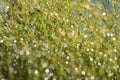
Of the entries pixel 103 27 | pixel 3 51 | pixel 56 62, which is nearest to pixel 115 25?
pixel 103 27

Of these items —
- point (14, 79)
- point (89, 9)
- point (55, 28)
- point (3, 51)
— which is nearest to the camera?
point (14, 79)

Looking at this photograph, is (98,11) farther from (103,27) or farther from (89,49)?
(89,49)

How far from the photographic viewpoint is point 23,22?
5027 millimetres

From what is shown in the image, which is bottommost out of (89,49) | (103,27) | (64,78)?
(64,78)

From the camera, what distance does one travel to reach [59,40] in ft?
15.3

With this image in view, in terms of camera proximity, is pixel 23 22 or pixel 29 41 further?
pixel 23 22

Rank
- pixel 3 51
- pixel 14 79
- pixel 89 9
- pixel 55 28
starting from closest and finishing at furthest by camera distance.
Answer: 1. pixel 14 79
2. pixel 3 51
3. pixel 55 28
4. pixel 89 9

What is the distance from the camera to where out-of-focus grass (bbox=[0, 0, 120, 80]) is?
13.9ft

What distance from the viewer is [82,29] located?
16.4ft

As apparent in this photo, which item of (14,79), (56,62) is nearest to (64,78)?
(56,62)

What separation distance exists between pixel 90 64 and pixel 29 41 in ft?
3.00

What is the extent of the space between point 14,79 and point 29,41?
0.71 m

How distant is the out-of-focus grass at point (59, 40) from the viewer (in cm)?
423

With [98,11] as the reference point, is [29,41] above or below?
below
